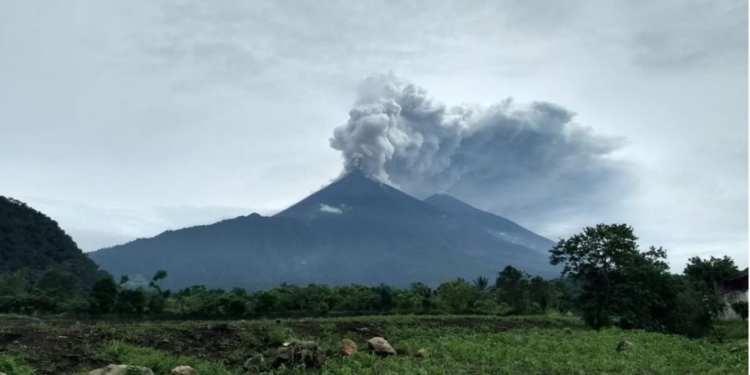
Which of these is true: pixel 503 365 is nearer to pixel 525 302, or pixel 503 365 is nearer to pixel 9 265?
pixel 525 302

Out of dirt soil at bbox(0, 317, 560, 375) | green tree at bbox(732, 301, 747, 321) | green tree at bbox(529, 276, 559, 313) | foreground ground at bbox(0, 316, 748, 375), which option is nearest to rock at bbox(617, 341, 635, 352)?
foreground ground at bbox(0, 316, 748, 375)

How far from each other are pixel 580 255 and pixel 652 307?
14.6 feet

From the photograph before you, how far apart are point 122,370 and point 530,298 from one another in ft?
160

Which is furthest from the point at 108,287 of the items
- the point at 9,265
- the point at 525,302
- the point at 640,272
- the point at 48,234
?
the point at 48,234

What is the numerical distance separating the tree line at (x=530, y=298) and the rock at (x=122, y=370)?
25210mm

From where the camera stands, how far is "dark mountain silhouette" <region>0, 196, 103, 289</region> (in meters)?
90.4

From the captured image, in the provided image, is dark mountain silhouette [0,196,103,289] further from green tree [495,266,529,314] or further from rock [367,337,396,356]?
rock [367,337,396,356]

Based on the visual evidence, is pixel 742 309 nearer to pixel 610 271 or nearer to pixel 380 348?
pixel 610 271

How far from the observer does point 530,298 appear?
5644 cm

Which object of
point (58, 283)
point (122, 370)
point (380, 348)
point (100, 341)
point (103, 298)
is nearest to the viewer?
point (122, 370)

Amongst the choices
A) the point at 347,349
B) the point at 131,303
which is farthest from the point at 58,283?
the point at 347,349

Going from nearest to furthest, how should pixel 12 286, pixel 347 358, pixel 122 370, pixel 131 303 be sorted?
pixel 122 370, pixel 347 358, pixel 131 303, pixel 12 286

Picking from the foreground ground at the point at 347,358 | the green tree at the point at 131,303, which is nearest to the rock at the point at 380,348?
the foreground ground at the point at 347,358

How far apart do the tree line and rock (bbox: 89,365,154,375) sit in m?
25.2
